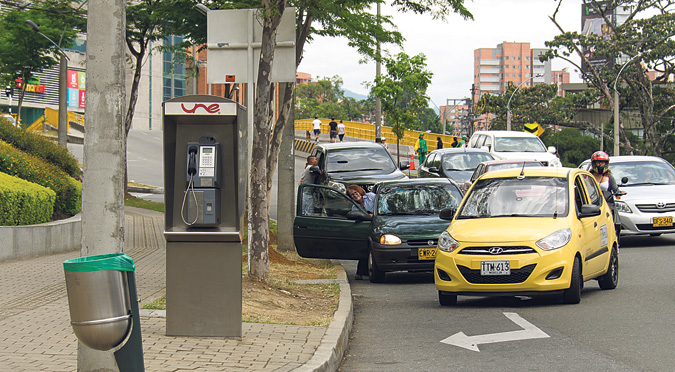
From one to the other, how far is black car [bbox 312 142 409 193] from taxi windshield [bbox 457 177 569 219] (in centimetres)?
836

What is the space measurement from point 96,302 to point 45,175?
13.6 m

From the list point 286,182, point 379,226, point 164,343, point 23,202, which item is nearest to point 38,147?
point 23,202

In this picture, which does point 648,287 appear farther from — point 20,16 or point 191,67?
point 20,16

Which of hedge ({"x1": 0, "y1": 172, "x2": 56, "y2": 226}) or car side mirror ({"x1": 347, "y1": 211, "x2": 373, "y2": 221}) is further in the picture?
hedge ({"x1": 0, "y1": 172, "x2": 56, "y2": 226})

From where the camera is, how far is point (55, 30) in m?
35.2

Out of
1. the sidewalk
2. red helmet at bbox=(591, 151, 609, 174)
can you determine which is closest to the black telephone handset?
the sidewalk

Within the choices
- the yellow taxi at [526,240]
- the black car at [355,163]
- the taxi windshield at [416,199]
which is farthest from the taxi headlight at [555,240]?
the black car at [355,163]

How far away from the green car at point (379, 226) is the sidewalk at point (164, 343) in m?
1.87

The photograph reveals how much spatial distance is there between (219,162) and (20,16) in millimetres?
30532

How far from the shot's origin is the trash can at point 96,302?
4891mm

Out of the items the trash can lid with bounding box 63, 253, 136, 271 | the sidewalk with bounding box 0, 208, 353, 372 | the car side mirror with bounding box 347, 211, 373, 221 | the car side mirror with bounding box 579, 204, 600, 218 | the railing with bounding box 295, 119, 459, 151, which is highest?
the railing with bounding box 295, 119, 459, 151

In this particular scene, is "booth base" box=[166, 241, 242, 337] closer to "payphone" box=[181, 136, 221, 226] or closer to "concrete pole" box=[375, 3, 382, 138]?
"payphone" box=[181, 136, 221, 226]

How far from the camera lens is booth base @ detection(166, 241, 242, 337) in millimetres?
7871

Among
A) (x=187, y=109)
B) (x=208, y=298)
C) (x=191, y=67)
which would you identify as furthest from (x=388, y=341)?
(x=191, y=67)
